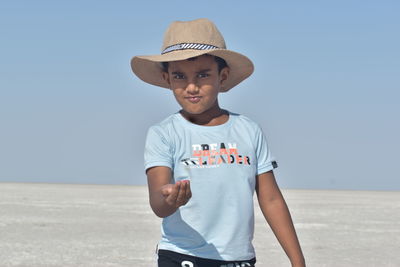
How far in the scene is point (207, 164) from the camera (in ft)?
10.1

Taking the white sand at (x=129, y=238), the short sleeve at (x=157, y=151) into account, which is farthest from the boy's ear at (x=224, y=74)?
the white sand at (x=129, y=238)

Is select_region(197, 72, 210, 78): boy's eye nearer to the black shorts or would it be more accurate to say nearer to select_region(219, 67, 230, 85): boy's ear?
select_region(219, 67, 230, 85): boy's ear

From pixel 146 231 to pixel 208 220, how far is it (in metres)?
9.73

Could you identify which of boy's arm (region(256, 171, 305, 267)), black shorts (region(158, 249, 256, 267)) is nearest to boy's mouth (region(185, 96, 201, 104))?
boy's arm (region(256, 171, 305, 267))

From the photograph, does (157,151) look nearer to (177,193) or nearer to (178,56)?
(178,56)

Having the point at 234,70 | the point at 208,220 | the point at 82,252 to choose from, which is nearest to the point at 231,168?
the point at 208,220

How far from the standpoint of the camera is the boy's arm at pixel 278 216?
128 inches

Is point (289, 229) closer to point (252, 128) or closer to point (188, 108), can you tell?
point (252, 128)

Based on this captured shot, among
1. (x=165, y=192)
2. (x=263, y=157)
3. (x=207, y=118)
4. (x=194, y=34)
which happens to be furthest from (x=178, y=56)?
(x=165, y=192)

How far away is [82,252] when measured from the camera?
988cm

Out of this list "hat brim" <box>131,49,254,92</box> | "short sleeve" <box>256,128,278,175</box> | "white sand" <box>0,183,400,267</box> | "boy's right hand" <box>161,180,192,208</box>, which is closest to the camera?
"boy's right hand" <box>161,180,192,208</box>

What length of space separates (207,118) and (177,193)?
0.74 m

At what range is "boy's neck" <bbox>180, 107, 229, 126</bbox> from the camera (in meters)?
3.24

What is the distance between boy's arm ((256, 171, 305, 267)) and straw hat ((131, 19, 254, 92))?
50 cm
